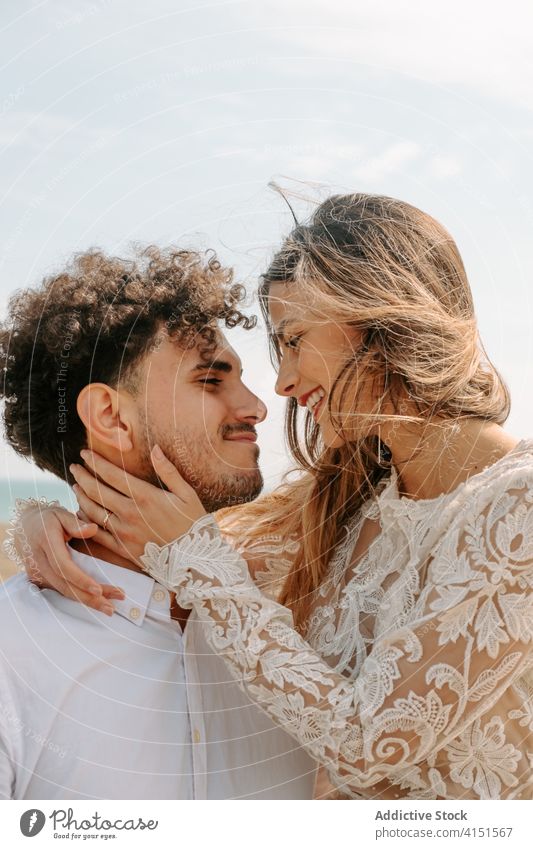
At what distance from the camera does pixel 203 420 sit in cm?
282

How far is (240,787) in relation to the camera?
8.87ft

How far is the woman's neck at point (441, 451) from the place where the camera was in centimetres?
270

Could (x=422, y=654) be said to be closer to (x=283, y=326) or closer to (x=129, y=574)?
(x=129, y=574)

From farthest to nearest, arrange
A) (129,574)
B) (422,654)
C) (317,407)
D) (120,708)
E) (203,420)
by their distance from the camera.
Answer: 1. (317,407)
2. (203,420)
3. (129,574)
4. (120,708)
5. (422,654)

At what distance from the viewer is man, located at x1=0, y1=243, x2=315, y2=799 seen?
2.57 meters

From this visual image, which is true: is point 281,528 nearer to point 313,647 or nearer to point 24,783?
point 313,647

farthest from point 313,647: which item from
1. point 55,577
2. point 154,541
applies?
point 55,577

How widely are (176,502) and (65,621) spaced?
1.45ft

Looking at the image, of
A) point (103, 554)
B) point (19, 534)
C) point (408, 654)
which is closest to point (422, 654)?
point (408, 654)

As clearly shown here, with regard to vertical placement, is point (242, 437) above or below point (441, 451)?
above

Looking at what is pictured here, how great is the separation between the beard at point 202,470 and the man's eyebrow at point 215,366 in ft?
0.56

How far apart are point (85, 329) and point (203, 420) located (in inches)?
16.9

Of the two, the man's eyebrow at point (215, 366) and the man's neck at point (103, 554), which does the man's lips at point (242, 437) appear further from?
the man's neck at point (103, 554)
